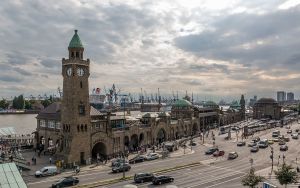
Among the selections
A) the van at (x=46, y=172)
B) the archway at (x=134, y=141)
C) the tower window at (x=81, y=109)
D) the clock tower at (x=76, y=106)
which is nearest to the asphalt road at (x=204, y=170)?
the van at (x=46, y=172)

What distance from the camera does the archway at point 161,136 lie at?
114162mm

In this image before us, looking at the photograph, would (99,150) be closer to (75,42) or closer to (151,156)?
(151,156)

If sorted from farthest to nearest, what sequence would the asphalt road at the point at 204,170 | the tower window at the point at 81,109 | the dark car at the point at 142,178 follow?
the tower window at the point at 81,109, the asphalt road at the point at 204,170, the dark car at the point at 142,178

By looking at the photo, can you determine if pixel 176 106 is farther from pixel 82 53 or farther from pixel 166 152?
pixel 82 53

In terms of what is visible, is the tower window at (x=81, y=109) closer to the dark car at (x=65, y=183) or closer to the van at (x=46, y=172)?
the van at (x=46, y=172)

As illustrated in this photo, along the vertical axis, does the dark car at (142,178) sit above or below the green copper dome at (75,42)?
below

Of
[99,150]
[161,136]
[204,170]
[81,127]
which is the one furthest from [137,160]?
[161,136]

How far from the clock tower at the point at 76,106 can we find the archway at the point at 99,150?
595 centimetres

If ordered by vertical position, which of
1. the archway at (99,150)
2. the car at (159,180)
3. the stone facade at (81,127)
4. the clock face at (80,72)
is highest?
the clock face at (80,72)

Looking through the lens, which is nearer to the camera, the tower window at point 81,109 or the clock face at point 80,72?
the tower window at point 81,109

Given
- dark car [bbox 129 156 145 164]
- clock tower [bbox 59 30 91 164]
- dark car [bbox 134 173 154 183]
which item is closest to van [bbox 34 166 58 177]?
clock tower [bbox 59 30 91 164]

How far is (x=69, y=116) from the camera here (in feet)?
256

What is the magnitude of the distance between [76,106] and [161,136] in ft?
144

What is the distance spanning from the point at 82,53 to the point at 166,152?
3003 cm
